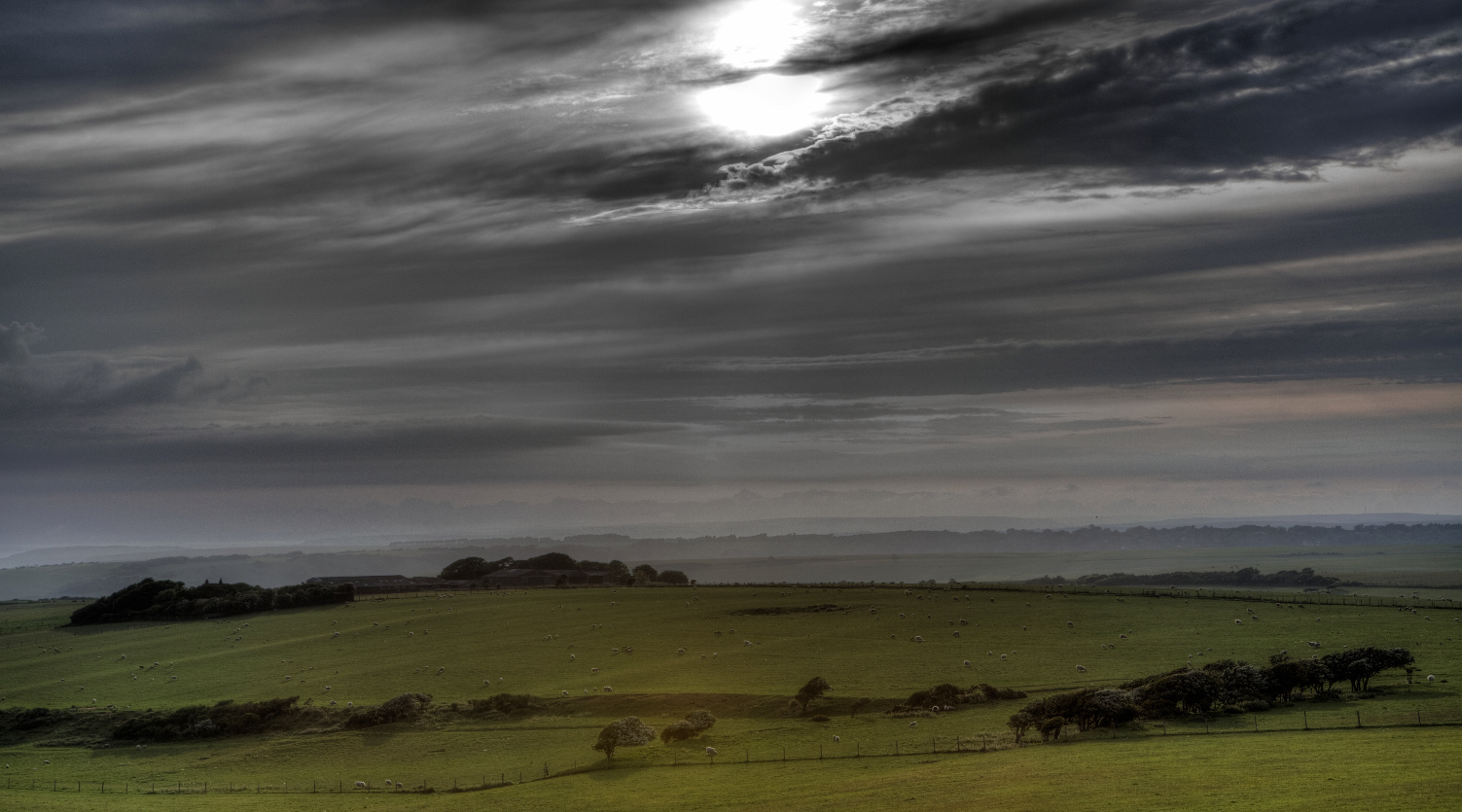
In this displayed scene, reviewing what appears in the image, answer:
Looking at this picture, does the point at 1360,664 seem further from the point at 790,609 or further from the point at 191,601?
the point at 191,601

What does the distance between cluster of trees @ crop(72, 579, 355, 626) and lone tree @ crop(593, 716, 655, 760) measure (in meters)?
99.3

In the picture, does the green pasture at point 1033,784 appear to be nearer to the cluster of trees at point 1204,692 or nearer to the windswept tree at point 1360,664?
the cluster of trees at point 1204,692

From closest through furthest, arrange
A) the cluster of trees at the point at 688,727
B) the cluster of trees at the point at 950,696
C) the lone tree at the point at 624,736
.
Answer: the lone tree at the point at 624,736
the cluster of trees at the point at 688,727
the cluster of trees at the point at 950,696

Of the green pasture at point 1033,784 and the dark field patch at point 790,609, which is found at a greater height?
the dark field patch at point 790,609

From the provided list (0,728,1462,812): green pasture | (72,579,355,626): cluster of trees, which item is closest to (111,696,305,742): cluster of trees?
(0,728,1462,812): green pasture

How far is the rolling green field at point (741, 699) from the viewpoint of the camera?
54.3 metres

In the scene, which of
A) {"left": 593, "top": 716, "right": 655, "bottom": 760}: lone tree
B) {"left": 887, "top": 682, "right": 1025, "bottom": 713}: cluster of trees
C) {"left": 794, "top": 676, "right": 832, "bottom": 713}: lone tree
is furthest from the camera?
{"left": 794, "top": 676, "right": 832, "bottom": 713}: lone tree

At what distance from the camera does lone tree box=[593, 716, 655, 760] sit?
69.9 metres

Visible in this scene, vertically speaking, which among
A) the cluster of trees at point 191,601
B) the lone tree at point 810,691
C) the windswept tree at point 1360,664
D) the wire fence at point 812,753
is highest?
the cluster of trees at point 191,601

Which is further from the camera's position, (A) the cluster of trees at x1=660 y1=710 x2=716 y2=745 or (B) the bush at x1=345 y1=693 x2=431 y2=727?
(B) the bush at x1=345 y1=693 x2=431 y2=727

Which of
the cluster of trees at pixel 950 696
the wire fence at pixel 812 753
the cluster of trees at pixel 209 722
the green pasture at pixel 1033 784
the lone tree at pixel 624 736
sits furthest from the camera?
the cluster of trees at pixel 209 722

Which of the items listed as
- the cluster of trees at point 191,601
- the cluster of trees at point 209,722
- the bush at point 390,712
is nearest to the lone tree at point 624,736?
the bush at point 390,712

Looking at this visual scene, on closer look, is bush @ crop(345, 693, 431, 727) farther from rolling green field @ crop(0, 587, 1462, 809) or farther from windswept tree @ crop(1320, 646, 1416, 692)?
windswept tree @ crop(1320, 646, 1416, 692)

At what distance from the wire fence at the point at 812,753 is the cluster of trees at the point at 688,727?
2.05 meters
